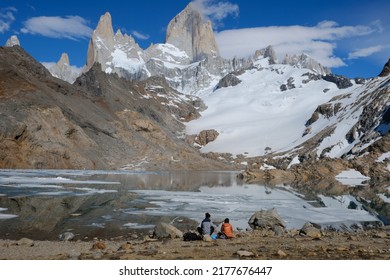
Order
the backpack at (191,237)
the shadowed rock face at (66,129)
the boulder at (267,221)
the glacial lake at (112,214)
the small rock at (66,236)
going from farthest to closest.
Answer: the shadowed rock face at (66,129) < the boulder at (267,221) < the glacial lake at (112,214) < the small rock at (66,236) < the backpack at (191,237)

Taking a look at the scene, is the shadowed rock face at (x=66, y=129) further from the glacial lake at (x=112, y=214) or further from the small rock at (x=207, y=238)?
the small rock at (x=207, y=238)

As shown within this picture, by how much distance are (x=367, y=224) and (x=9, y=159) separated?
74.5 m

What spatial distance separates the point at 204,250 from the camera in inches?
595

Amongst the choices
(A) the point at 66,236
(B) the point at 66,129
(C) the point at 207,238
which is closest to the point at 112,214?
(A) the point at 66,236

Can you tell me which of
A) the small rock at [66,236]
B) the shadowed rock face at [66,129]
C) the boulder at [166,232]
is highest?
the shadowed rock face at [66,129]

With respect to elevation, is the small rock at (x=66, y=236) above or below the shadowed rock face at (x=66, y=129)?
below

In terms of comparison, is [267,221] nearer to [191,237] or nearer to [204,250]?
[191,237]

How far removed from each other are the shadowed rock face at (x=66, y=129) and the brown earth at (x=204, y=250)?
243 feet

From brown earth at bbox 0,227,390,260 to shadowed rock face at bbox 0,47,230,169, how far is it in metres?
74.1

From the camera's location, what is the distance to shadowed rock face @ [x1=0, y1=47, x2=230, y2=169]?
89.8 meters

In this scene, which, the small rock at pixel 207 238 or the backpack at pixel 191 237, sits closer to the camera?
the small rock at pixel 207 238

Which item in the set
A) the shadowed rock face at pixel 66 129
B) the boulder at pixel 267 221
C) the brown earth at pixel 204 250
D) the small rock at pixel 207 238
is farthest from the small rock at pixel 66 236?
the shadowed rock face at pixel 66 129

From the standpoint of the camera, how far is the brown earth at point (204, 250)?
43.7ft

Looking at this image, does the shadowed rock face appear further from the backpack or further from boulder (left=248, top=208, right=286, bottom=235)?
the backpack
